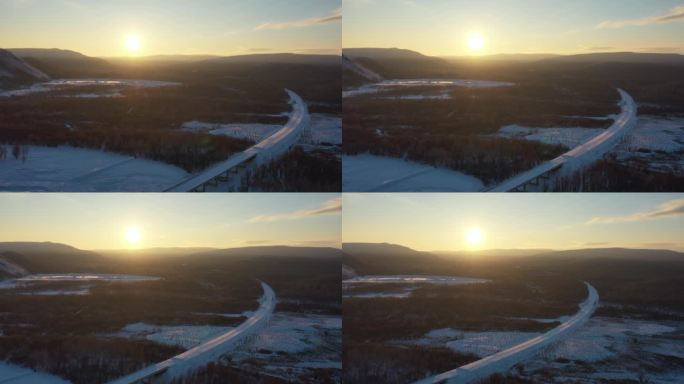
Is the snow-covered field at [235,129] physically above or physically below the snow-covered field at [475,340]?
above

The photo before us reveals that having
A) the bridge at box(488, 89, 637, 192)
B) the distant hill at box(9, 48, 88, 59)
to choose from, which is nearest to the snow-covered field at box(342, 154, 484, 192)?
the bridge at box(488, 89, 637, 192)

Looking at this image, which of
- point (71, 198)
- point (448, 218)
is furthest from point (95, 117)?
point (448, 218)

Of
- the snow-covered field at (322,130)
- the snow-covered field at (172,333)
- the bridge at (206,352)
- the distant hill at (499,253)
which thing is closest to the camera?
the bridge at (206,352)

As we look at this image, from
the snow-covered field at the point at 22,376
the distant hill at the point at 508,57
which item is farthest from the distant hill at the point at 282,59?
the snow-covered field at the point at 22,376

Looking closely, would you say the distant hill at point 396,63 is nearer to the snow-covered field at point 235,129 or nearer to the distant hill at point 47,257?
the snow-covered field at point 235,129

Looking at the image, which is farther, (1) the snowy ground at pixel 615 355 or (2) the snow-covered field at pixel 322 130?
(2) the snow-covered field at pixel 322 130

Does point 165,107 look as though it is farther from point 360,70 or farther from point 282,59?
point 360,70
